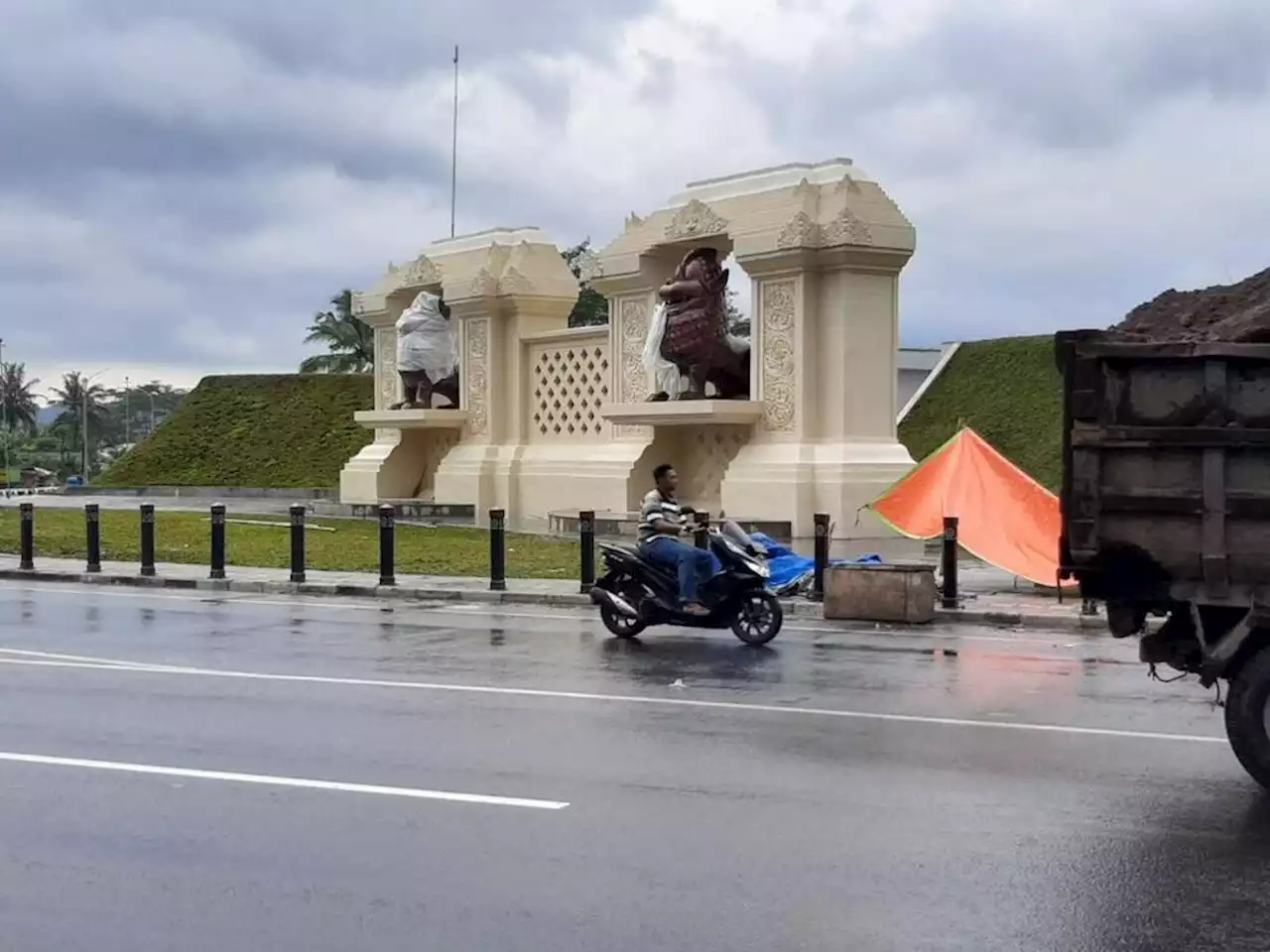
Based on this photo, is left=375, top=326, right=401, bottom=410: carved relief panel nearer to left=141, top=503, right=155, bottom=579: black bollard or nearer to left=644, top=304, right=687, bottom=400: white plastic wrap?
left=644, top=304, right=687, bottom=400: white plastic wrap

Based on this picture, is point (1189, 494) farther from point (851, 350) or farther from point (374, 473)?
point (374, 473)

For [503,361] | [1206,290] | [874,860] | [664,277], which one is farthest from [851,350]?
[874,860]

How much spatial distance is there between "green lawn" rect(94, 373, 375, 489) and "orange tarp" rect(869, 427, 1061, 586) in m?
29.0

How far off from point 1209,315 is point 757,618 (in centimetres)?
567

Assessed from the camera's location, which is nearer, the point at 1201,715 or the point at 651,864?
the point at 651,864

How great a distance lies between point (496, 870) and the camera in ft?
20.6

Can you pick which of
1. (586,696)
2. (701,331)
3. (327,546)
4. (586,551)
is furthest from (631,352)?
(586,696)

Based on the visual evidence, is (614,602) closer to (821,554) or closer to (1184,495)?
(821,554)

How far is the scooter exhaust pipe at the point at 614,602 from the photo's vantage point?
47.0 feet

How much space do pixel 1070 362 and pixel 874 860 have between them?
280cm

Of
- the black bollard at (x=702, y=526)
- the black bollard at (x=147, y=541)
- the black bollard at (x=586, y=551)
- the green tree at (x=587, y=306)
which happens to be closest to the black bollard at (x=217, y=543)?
the black bollard at (x=147, y=541)

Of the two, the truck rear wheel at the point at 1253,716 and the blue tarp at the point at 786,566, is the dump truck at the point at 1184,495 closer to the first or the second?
the truck rear wheel at the point at 1253,716

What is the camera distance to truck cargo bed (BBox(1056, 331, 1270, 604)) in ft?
24.7

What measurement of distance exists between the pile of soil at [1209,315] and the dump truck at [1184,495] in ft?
1.31
